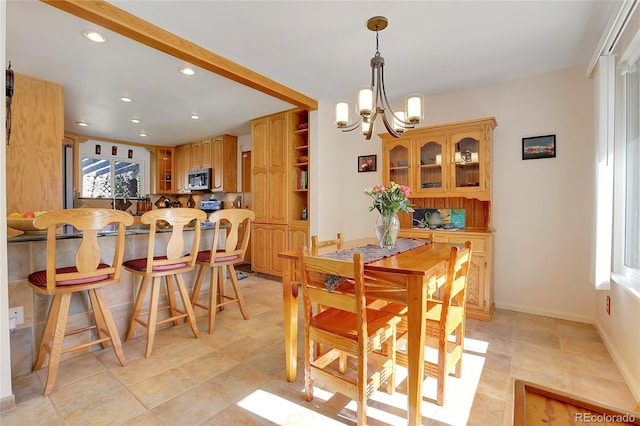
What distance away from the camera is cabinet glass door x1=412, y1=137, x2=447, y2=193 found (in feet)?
10.7

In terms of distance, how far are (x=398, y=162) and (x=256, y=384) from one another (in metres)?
2.72

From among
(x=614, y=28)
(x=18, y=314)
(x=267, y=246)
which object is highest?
(x=614, y=28)

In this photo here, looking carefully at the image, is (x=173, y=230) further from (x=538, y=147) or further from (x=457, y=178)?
(x=538, y=147)

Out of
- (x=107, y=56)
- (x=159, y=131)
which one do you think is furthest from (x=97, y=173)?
(x=107, y=56)

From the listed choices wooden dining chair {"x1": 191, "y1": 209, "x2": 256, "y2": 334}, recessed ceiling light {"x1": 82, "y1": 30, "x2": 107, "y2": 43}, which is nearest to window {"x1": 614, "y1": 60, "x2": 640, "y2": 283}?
wooden dining chair {"x1": 191, "y1": 209, "x2": 256, "y2": 334}

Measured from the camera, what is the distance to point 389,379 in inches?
70.0

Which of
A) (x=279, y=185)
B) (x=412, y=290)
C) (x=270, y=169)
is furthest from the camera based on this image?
(x=270, y=169)

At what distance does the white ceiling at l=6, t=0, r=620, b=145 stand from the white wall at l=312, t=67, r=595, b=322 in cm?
22

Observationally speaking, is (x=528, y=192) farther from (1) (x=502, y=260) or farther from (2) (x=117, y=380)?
(2) (x=117, y=380)

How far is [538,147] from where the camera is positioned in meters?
3.01

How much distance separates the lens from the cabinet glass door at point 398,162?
11.4 ft

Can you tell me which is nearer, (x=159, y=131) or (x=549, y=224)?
(x=549, y=224)

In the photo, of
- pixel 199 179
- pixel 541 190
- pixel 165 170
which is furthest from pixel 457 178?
pixel 165 170

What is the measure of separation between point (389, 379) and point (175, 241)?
5.95ft
